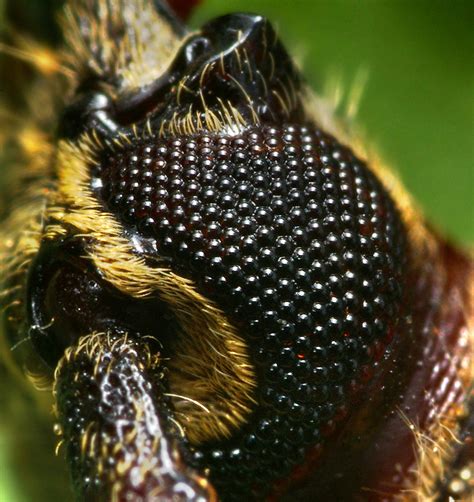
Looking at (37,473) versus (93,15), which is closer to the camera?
(37,473)

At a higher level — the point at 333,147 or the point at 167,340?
the point at 333,147

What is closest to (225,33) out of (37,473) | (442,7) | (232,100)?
(232,100)

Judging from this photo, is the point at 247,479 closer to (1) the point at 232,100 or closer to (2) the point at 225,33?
(1) the point at 232,100

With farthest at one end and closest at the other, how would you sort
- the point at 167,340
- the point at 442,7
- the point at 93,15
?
the point at 442,7 → the point at 93,15 → the point at 167,340

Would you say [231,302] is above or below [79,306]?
above
